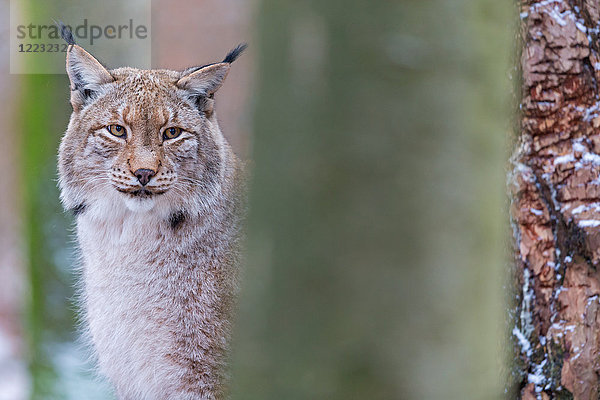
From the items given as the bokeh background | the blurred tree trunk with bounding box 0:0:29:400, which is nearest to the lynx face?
the bokeh background

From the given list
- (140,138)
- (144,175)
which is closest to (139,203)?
(144,175)

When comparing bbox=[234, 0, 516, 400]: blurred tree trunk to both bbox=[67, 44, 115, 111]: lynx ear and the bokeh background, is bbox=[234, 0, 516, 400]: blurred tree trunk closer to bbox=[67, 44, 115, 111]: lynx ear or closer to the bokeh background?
the bokeh background

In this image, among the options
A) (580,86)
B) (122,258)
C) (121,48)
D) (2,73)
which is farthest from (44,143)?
(2,73)

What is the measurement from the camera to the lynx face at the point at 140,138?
9.31 feet

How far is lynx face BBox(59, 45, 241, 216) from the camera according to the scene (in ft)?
9.31

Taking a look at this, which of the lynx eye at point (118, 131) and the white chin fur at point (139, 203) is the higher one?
the lynx eye at point (118, 131)

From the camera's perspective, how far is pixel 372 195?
1.24m

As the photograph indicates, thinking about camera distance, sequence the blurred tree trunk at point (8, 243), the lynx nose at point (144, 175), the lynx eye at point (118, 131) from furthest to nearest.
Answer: the blurred tree trunk at point (8, 243) < the lynx eye at point (118, 131) < the lynx nose at point (144, 175)

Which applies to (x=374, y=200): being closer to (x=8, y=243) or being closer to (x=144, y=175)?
(x=144, y=175)

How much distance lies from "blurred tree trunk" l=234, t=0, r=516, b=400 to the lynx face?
1.63m

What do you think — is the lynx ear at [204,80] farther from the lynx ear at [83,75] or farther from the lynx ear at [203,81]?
the lynx ear at [83,75]

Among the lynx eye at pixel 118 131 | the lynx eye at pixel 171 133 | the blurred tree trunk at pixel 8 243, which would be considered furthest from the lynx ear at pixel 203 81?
the blurred tree trunk at pixel 8 243

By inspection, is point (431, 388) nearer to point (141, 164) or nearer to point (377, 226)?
point (377, 226)

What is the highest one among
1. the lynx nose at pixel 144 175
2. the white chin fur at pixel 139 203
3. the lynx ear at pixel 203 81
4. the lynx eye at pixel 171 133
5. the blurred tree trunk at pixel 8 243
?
the lynx ear at pixel 203 81
